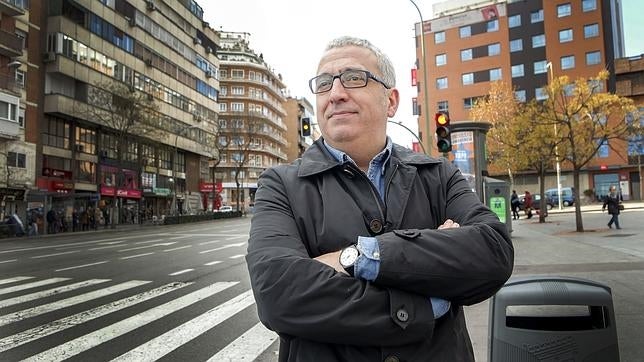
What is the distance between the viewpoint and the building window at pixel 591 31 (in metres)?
51.1

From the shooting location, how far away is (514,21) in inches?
2200

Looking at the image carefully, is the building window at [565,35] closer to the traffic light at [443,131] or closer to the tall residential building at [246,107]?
the tall residential building at [246,107]

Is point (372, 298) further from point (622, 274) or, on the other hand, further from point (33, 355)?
point (622, 274)

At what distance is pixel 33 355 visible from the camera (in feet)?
16.7

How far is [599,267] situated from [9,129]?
32.4m

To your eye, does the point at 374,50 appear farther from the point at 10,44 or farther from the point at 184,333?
the point at 10,44

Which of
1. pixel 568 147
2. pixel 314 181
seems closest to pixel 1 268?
pixel 314 181

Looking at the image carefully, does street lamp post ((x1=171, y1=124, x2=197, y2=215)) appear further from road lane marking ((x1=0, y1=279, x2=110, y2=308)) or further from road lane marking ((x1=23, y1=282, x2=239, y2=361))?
road lane marking ((x1=23, y1=282, x2=239, y2=361))

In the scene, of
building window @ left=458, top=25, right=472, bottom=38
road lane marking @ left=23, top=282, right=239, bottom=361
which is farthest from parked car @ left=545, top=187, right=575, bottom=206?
road lane marking @ left=23, top=282, right=239, bottom=361

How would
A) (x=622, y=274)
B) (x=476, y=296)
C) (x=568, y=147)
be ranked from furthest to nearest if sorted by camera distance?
1. (x=568, y=147)
2. (x=622, y=274)
3. (x=476, y=296)

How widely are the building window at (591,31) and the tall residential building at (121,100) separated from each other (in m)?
44.1

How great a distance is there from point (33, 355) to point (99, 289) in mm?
4081

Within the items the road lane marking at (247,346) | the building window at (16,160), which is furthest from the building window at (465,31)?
the road lane marking at (247,346)

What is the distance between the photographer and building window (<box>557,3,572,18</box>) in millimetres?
52819
